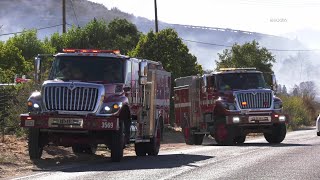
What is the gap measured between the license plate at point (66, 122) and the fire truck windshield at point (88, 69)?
1319 mm

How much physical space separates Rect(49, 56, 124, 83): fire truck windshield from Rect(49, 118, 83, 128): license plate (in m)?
1.32

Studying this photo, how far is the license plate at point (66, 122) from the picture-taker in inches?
603

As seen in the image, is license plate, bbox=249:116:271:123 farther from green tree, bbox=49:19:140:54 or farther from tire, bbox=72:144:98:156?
green tree, bbox=49:19:140:54

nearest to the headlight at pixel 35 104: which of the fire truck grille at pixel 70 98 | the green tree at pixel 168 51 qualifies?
the fire truck grille at pixel 70 98

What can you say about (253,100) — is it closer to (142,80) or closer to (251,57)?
(142,80)

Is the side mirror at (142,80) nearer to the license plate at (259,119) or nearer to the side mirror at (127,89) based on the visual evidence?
the side mirror at (127,89)

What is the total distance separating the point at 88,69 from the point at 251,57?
1646 inches

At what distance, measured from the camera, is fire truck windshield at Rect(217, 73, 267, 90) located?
24.6m

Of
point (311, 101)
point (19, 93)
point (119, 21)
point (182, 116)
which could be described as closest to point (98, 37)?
point (119, 21)

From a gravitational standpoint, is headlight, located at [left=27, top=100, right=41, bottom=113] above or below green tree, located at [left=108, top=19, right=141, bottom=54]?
below

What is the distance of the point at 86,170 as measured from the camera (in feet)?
46.2

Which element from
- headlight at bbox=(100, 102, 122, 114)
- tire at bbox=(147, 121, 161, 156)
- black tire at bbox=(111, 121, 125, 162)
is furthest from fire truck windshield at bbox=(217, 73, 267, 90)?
headlight at bbox=(100, 102, 122, 114)

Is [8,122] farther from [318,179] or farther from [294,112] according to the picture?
[294,112]

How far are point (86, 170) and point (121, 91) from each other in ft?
9.36
